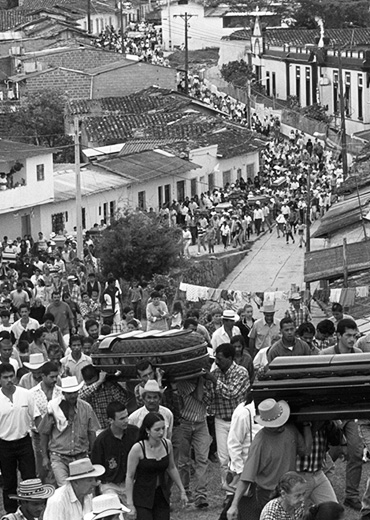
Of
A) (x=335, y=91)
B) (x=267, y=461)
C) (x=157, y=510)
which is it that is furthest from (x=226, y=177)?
(x=267, y=461)

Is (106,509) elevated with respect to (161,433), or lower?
elevated

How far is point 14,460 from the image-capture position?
13.6m

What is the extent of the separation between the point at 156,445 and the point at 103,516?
2.10 meters

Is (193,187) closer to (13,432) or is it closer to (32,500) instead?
(13,432)

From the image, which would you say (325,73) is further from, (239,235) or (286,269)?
(286,269)

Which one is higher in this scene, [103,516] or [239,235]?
[103,516]

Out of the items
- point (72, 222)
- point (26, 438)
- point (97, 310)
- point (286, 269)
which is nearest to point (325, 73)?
point (72, 222)

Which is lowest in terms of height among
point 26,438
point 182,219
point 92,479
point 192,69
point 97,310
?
point 192,69

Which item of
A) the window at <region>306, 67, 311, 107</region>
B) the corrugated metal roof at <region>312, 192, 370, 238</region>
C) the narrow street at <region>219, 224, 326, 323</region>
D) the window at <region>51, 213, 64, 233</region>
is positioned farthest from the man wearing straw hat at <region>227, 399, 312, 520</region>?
the window at <region>306, 67, 311, 107</region>

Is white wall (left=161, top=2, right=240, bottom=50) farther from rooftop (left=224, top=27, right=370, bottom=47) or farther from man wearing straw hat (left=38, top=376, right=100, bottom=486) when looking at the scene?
man wearing straw hat (left=38, top=376, right=100, bottom=486)

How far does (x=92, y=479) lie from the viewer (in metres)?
10.7

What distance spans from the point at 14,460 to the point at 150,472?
87.2 inches

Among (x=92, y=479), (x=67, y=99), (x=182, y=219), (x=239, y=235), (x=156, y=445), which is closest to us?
(x=92, y=479)

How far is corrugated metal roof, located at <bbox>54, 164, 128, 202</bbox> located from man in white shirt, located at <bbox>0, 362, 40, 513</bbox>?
123ft
